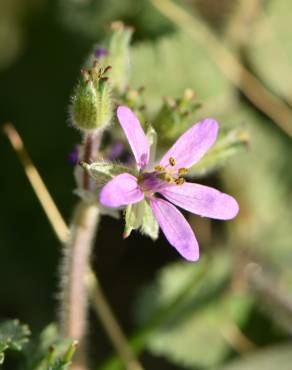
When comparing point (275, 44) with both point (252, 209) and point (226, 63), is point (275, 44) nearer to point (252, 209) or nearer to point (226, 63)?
point (226, 63)

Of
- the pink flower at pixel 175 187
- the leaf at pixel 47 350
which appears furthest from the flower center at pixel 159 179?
the leaf at pixel 47 350

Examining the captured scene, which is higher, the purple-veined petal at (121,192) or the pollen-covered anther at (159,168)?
the pollen-covered anther at (159,168)

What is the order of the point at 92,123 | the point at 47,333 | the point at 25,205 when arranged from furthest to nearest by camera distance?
the point at 25,205 < the point at 47,333 < the point at 92,123

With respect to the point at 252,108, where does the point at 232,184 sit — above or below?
below

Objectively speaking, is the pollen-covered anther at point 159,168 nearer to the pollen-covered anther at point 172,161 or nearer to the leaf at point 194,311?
the pollen-covered anther at point 172,161

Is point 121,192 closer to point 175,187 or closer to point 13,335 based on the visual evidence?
point 175,187

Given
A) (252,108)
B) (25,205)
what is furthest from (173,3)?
(25,205)
